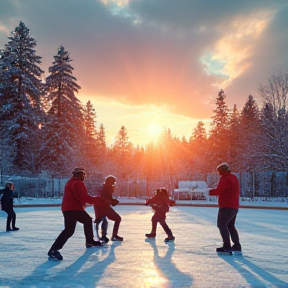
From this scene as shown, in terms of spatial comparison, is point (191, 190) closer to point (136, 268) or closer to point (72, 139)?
point (72, 139)

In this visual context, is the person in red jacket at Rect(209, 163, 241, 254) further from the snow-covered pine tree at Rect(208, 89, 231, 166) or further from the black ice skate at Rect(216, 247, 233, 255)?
the snow-covered pine tree at Rect(208, 89, 231, 166)

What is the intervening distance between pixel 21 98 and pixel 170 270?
31873mm

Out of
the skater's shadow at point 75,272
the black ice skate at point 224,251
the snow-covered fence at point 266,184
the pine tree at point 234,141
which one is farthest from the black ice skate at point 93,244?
the pine tree at point 234,141

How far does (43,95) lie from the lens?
36938 millimetres

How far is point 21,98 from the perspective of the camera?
113ft

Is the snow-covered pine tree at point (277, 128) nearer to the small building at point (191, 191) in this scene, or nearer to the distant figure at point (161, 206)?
the small building at point (191, 191)

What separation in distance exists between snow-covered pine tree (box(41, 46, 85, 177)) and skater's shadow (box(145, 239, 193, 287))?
2893 cm

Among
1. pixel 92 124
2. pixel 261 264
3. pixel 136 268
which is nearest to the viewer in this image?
pixel 136 268

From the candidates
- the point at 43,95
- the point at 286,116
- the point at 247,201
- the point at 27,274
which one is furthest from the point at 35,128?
the point at 27,274

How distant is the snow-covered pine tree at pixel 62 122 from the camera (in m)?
35.9

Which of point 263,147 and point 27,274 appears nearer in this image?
point 27,274

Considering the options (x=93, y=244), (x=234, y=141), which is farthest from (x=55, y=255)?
(x=234, y=141)

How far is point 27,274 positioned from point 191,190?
2687 centimetres

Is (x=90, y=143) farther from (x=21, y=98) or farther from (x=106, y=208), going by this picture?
(x=106, y=208)
